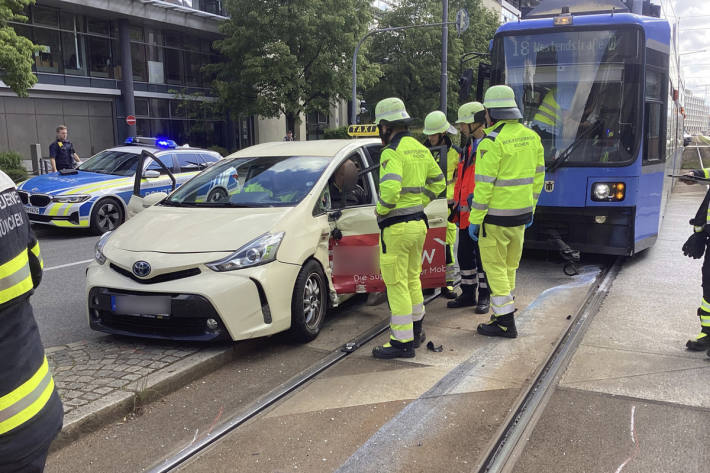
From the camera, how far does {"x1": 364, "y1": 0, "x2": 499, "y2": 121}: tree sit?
1405 inches

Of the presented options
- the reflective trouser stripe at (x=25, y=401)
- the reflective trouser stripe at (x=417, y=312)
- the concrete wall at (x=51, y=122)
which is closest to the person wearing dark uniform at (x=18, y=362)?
the reflective trouser stripe at (x=25, y=401)

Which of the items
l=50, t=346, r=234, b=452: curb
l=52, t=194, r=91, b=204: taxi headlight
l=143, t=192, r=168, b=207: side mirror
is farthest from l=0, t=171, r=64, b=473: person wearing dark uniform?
l=52, t=194, r=91, b=204: taxi headlight

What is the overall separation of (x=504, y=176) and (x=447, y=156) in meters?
1.28

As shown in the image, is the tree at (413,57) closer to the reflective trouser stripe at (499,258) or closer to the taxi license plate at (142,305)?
the reflective trouser stripe at (499,258)

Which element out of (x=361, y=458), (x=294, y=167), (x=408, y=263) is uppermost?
(x=294, y=167)

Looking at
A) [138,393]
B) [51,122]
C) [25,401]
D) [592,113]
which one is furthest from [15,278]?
[51,122]

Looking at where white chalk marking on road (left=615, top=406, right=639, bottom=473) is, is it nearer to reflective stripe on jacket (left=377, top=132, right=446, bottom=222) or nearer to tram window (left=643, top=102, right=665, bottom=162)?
reflective stripe on jacket (left=377, top=132, right=446, bottom=222)

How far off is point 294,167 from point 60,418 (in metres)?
3.99

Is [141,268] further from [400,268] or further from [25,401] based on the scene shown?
[25,401]

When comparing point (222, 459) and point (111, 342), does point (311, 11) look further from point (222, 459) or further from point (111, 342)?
point (222, 459)

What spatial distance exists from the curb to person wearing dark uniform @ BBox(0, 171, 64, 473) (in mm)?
1375

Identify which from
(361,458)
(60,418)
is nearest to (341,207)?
(361,458)

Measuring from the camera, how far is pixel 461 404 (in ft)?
13.2

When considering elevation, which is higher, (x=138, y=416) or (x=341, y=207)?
(x=341, y=207)
